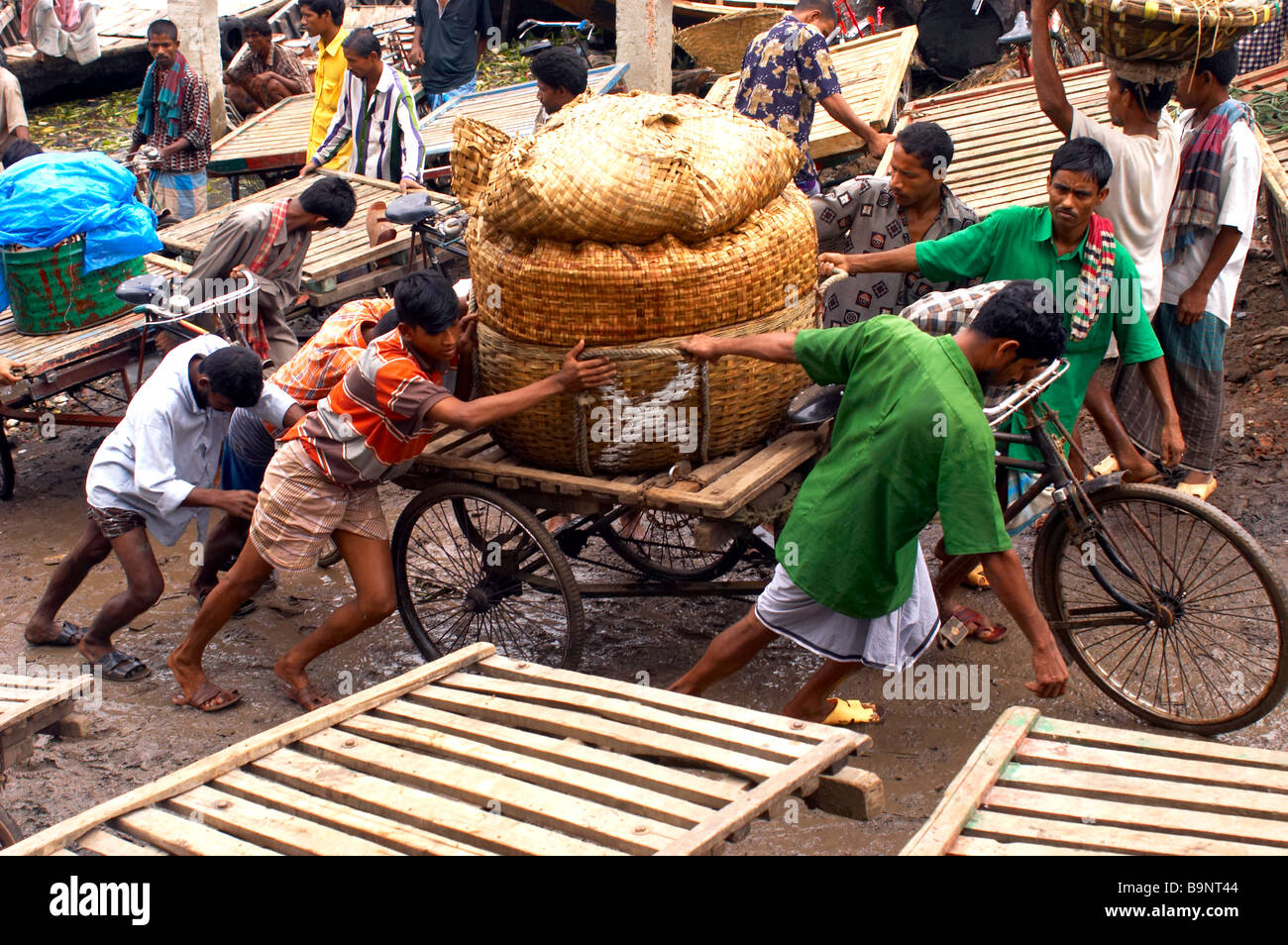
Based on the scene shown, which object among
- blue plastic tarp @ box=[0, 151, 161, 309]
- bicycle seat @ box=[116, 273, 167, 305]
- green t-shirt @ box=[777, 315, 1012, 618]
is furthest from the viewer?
blue plastic tarp @ box=[0, 151, 161, 309]

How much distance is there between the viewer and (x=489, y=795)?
2863 millimetres

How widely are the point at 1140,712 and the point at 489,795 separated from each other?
2.51 metres

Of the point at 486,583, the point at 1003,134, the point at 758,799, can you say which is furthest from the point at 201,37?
the point at 758,799

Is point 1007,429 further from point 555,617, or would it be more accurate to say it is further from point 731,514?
point 555,617

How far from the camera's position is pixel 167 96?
29.4 feet

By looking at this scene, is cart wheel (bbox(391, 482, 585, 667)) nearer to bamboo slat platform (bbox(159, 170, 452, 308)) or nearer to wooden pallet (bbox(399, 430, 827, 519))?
wooden pallet (bbox(399, 430, 827, 519))

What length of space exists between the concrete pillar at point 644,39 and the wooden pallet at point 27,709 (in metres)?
6.83

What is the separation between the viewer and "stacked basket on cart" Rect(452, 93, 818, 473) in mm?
3988

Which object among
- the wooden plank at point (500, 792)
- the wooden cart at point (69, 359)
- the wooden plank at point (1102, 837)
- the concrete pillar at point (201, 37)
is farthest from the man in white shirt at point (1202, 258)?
the concrete pillar at point (201, 37)

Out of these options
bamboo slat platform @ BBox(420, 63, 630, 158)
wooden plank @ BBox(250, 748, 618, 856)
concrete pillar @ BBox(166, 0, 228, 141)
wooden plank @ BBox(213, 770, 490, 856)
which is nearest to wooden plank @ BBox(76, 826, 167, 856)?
wooden plank @ BBox(213, 770, 490, 856)

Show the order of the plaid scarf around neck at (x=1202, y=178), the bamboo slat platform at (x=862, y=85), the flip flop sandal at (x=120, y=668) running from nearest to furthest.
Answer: the flip flop sandal at (x=120, y=668) → the plaid scarf around neck at (x=1202, y=178) → the bamboo slat platform at (x=862, y=85)

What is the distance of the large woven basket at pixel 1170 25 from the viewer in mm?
4488

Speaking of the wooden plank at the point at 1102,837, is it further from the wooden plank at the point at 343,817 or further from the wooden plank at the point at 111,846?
the wooden plank at the point at 111,846

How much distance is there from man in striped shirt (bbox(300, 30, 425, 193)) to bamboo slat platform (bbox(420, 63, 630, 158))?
103 centimetres
